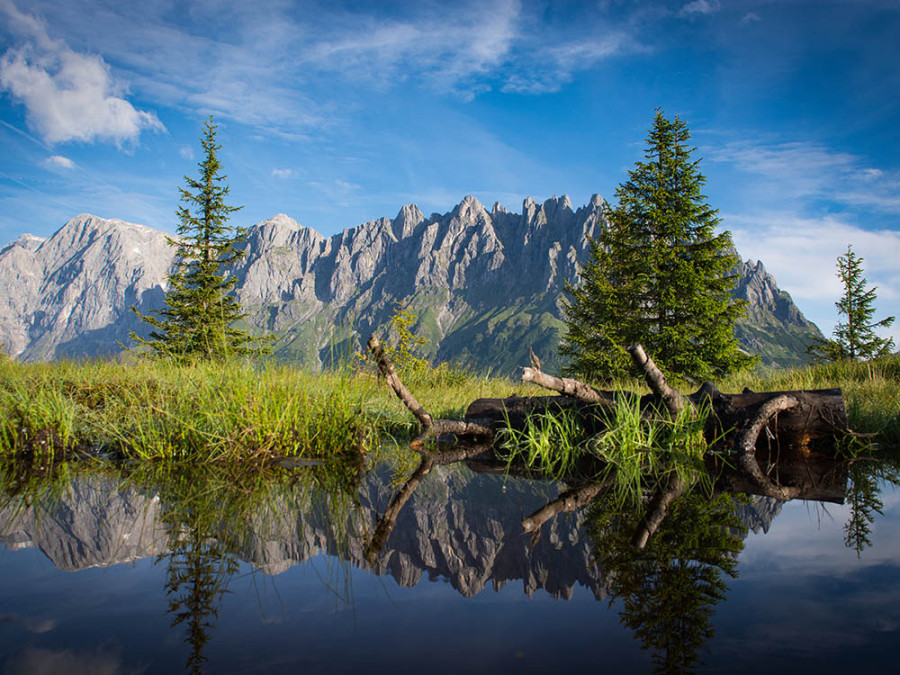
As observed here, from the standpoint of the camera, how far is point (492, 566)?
9.99ft

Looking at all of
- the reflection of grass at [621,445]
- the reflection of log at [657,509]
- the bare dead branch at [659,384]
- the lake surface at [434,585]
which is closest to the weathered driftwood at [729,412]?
the bare dead branch at [659,384]

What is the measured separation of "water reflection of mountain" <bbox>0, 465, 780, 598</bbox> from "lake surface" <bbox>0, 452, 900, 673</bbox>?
0.02m

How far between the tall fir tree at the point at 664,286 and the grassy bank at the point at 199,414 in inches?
489

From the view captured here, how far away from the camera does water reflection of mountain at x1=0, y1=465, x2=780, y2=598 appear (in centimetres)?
296

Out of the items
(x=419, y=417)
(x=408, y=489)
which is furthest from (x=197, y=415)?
(x=408, y=489)

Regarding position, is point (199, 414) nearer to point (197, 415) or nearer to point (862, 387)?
point (197, 415)

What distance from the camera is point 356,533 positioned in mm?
3572

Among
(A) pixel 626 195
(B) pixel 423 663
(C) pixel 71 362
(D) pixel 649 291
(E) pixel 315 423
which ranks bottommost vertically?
(B) pixel 423 663

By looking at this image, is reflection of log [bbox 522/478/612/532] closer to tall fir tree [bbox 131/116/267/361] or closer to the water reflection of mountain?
the water reflection of mountain

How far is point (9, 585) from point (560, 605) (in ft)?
9.52

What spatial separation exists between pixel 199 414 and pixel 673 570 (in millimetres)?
6109

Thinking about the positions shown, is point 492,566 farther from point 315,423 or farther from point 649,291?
point 649,291

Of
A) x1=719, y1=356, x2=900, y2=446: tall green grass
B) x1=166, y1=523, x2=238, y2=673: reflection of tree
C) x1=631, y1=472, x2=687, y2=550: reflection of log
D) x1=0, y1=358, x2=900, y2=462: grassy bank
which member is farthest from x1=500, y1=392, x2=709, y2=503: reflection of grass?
x1=166, y1=523, x2=238, y2=673: reflection of tree

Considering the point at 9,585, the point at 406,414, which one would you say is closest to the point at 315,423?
the point at 406,414
